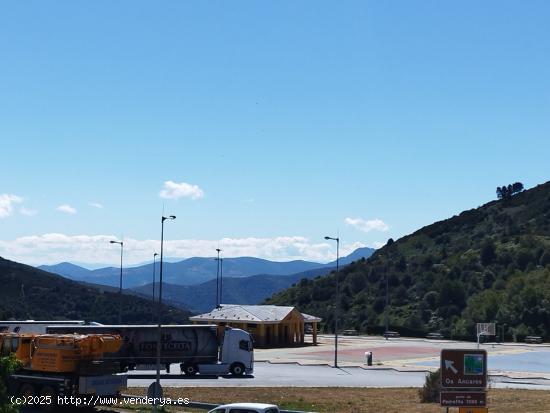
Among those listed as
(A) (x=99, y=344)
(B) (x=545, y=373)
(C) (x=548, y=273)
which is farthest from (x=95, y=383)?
(C) (x=548, y=273)

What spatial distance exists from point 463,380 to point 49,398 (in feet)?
55.4

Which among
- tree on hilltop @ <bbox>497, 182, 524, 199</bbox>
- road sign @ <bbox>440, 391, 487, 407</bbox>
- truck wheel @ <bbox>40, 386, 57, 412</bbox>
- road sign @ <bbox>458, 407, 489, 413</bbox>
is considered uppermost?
tree on hilltop @ <bbox>497, 182, 524, 199</bbox>

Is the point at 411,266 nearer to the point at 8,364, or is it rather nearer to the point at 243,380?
the point at 243,380

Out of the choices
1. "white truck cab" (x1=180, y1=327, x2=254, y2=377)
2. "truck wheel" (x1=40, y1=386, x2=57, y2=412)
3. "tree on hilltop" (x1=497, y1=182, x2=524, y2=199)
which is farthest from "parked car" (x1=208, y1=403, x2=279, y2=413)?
"tree on hilltop" (x1=497, y1=182, x2=524, y2=199)

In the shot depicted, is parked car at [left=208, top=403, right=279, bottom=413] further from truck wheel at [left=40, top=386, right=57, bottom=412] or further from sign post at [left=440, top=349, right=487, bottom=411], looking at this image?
truck wheel at [left=40, top=386, right=57, bottom=412]

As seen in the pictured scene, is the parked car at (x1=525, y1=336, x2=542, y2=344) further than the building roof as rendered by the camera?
Yes

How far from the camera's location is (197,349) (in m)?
48.0

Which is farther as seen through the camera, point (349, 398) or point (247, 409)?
point (349, 398)

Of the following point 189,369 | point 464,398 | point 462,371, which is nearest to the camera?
point 464,398

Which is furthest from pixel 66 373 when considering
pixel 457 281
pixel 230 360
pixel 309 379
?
pixel 457 281

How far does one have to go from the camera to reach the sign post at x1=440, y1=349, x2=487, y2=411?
1838 centimetres

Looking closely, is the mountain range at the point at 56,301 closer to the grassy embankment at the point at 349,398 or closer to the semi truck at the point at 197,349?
the semi truck at the point at 197,349

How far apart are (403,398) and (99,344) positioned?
13166 mm

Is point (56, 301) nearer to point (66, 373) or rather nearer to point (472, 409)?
point (66, 373)
